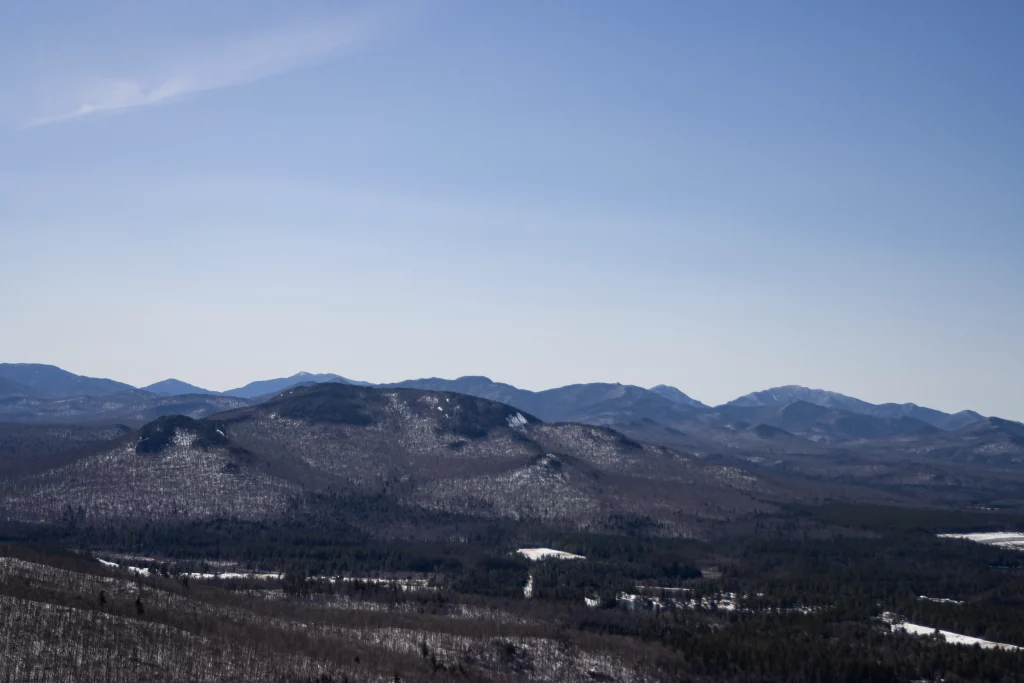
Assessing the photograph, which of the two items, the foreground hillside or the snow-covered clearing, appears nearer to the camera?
the foreground hillside

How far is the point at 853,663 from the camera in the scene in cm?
11906

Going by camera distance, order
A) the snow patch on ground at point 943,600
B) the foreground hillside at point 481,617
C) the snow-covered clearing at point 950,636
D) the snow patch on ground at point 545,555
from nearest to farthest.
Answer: the foreground hillside at point 481,617, the snow-covered clearing at point 950,636, the snow patch on ground at point 943,600, the snow patch on ground at point 545,555

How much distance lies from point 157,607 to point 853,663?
70.9 metres

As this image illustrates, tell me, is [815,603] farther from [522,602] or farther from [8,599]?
[8,599]

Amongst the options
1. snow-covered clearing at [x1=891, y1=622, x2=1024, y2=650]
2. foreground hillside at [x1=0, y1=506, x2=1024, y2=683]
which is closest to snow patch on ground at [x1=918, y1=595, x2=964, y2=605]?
foreground hillside at [x1=0, y1=506, x2=1024, y2=683]

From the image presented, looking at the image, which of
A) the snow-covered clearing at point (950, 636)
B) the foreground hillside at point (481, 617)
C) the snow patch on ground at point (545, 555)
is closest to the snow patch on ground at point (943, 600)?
the foreground hillside at point (481, 617)

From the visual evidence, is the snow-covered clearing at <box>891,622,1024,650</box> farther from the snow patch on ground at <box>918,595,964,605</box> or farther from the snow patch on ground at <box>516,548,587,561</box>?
the snow patch on ground at <box>516,548,587,561</box>

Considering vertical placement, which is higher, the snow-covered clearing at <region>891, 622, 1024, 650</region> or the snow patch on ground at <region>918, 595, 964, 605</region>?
the snow patch on ground at <region>918, 595, 964, 605</region>

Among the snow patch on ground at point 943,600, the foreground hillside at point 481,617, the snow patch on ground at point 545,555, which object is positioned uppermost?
the snow patch on ground at point 545,555

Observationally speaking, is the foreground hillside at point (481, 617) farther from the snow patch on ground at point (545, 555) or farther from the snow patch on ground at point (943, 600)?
the snow patch on ground at point (545, 555)

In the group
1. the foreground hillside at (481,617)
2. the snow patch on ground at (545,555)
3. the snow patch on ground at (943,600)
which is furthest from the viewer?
the snow patch on ground at (545,555)

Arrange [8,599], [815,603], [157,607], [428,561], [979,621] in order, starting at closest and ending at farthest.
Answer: [8,599], [157,607], [979,621], [815,603], [428,561]

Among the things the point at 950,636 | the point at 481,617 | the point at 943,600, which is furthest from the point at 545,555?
the point at 950,636

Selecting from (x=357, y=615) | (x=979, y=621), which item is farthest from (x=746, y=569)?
(x=357, y=615)
